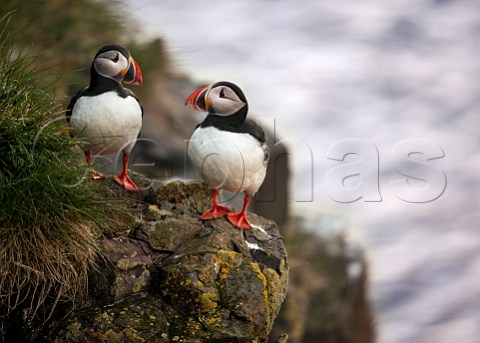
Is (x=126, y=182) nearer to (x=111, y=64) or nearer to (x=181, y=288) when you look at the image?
(x=111, y=64)

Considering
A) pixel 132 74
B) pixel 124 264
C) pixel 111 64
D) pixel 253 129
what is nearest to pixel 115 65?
pixel 111 64

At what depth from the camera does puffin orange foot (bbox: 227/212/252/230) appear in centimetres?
535

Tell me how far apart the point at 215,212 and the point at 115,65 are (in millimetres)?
1248

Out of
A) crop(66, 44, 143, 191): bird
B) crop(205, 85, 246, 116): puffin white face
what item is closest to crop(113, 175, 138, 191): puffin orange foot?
crop(66, 44, 143, 191): bird

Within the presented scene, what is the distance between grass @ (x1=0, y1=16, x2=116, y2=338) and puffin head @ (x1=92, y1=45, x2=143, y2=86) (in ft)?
1.79

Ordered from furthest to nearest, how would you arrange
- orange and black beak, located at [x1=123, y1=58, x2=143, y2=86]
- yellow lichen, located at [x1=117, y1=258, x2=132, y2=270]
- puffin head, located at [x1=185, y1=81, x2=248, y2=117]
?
orange and black beak, located at [x1=123, y1=58, x2=143, y2=86], puffin head, located at [x1=185, y1=81, x2=248, y2=117], yellow lichen, located at [x1=117, y1=258, x2=132, y2=270]

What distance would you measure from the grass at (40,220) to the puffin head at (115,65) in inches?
21.5

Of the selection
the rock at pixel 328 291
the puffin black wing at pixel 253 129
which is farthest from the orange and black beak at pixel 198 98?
the rock at pixel 328 291

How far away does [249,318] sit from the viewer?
187 inches

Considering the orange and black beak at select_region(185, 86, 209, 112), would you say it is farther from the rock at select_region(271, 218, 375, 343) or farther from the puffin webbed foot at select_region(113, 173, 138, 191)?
the rock at select_region(271, 218, 375, 343)

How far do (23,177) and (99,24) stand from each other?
833 cm

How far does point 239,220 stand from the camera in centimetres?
539

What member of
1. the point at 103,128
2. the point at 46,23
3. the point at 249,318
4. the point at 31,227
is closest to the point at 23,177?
the point at 31,227

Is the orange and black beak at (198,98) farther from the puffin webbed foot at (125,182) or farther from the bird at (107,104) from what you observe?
the puffin webbed foot at (125,182)
